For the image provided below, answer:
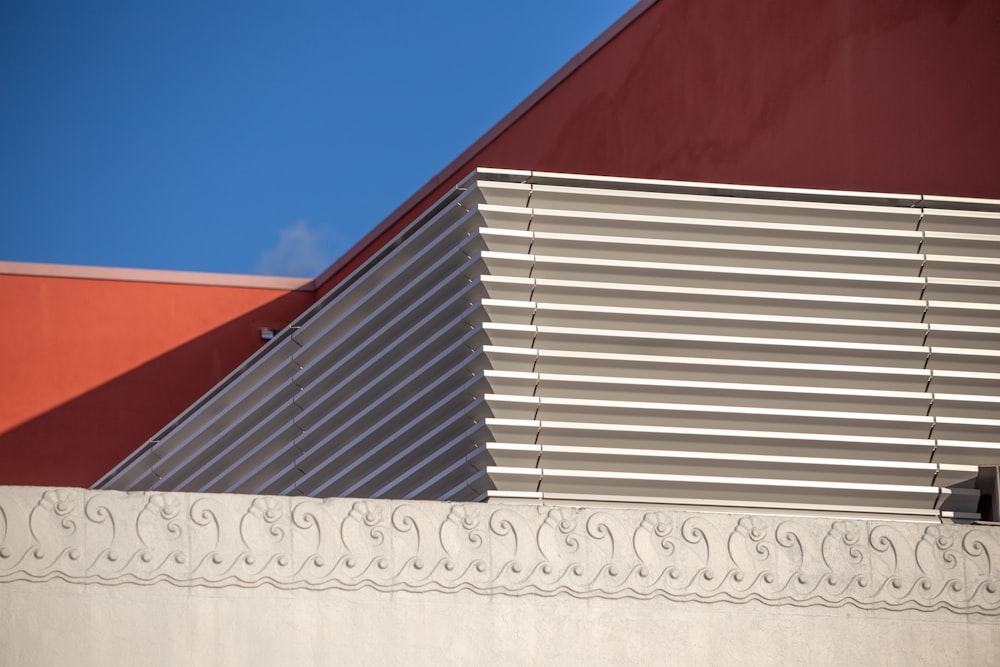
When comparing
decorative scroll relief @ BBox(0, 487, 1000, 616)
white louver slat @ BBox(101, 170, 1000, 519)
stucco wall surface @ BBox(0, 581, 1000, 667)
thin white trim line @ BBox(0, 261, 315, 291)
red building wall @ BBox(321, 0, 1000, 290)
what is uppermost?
thin white trim line @ BBox(0, 261, 315, 291)

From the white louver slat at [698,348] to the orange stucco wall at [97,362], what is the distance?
6.45 m

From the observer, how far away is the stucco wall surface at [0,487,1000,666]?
5.08m

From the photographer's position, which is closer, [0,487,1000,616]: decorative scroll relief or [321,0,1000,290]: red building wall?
[0,487,1000,616]: decorative scroll relief

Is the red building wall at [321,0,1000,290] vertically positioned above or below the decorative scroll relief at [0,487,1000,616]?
above

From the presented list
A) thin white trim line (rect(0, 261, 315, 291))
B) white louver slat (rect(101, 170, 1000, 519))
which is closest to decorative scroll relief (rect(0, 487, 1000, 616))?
white louver slat (rect(101, 170, 1000, 519))

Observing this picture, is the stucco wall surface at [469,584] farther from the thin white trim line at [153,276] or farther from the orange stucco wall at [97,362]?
the thin white trim line at [153,276]

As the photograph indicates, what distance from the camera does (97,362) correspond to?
13.0 meters

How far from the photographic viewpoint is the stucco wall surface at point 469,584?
508 centimetres

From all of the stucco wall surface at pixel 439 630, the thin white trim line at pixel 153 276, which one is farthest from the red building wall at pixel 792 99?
the thin white trim line at pixel 153 276

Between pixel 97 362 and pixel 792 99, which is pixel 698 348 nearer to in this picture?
pixel 792 99

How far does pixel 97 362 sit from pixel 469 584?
8.35m

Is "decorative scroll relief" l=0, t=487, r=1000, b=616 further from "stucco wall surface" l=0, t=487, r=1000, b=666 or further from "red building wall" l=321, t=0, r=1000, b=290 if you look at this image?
"red building wall" l=321, t=0, r=1000, b=290

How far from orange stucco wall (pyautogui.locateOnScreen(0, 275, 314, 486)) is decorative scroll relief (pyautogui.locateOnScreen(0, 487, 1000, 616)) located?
25.3ft

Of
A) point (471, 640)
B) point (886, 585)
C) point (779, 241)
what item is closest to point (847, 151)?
point (779, 241)
